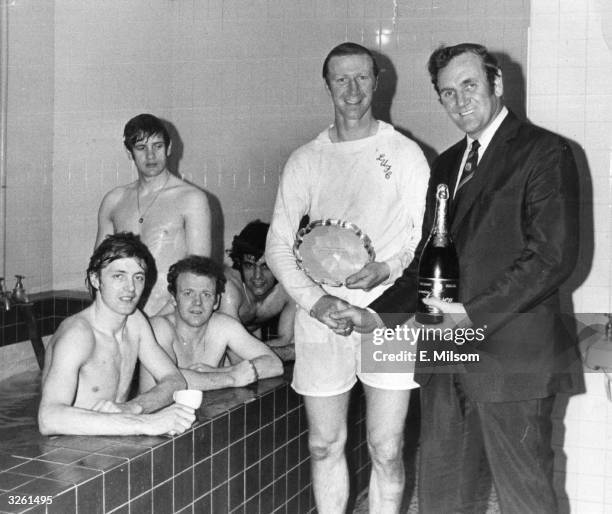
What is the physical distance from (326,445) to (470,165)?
109 cm

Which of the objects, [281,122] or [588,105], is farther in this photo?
[281,122]

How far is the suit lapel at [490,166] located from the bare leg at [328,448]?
2.84 feet

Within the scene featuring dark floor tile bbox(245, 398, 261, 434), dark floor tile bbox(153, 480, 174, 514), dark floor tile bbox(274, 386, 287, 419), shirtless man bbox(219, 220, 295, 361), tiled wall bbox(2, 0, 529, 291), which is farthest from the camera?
tiled wall bbox(2, 0, 529, 291)

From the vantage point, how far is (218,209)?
16.2 ft

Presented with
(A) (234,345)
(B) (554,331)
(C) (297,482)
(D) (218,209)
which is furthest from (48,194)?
(B) (554,331)

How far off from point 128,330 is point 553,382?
1470 mm

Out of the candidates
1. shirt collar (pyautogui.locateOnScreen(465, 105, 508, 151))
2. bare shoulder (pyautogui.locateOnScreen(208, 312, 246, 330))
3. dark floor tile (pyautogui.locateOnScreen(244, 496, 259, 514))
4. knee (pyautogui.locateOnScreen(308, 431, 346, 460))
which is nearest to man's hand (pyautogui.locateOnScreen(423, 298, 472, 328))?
shirt collar (pyautogui.locateOnScreen(465, 105, 508, 151))

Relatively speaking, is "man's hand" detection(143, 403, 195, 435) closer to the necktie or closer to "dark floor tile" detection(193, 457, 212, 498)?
"dark floor tile" detection(193, 457, 212, 498)

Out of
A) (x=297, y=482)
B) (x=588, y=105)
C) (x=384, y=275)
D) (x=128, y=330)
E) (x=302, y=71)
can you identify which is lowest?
(x=297, y=482)

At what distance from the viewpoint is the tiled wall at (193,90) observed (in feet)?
14.5

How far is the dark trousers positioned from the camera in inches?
71.1

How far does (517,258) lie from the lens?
181 centimetres

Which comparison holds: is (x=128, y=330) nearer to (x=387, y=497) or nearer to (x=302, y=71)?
(x=387, y=497)

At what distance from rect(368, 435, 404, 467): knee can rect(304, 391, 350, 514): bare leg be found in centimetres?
12
